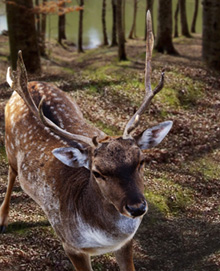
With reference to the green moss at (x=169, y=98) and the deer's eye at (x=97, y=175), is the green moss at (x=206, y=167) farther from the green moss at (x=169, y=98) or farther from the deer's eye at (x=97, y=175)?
the deer's eye at (x=97, y=175)

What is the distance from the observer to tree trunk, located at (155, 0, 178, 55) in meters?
14.8

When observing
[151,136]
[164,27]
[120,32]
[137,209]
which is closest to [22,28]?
[120,32]

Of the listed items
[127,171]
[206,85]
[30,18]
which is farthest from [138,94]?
[127,171]

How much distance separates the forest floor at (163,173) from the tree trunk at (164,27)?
52 cm

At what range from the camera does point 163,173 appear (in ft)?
28.1

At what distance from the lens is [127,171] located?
408 cm

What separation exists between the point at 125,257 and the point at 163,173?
3.49m

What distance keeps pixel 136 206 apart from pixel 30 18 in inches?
389

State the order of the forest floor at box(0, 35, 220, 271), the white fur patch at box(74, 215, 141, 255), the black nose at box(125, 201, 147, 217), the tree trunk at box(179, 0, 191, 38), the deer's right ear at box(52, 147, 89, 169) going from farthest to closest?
the tree trunk at box(179, 0, 191, 38) → the forest floor at box(0, 35, 220, 271) → the deer's right ear at box(52, 147, 89, 169) → the white fur patch at box(74, 215, 141, 255) → the black nose at box(125, 201, 147, 217)

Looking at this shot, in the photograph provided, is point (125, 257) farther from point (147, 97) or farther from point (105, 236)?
point (147, 97)

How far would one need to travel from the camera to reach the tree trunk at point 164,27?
14.8 meters

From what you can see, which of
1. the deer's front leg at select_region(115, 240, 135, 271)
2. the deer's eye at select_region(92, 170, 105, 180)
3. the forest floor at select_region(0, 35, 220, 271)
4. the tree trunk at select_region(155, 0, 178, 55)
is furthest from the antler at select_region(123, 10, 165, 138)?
the tree trunk at select_region(155, 0, 178, 55)

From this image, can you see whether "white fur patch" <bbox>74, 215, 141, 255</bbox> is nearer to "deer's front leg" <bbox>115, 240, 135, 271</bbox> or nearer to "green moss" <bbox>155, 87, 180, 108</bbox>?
"deer's front leg" <bbox>115, 240, 135, 271</bbox>

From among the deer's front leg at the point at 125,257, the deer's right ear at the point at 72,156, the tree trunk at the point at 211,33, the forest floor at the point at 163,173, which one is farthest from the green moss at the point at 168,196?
the tree trunk at the point at 211,33
